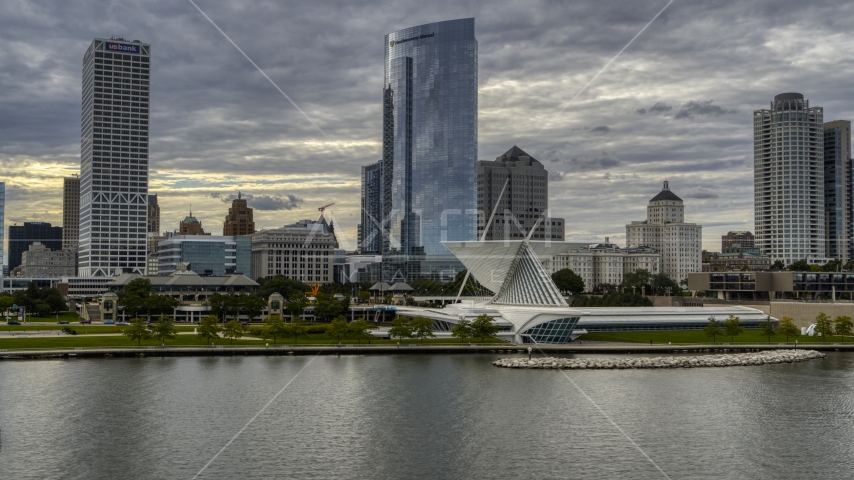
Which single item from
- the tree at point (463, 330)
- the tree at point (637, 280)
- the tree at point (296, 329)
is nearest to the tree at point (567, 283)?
the tree at point (637, 280)

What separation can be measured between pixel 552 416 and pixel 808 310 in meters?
73.0

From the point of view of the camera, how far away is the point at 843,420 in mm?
52406

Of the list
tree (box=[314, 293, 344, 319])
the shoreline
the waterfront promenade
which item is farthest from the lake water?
Answer: tree (box=[314, 293, 344, 319])

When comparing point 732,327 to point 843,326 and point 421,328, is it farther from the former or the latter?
point 421,328

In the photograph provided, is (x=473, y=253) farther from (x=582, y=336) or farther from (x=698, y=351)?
(x=698, y=351)

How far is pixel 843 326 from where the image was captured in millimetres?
101812

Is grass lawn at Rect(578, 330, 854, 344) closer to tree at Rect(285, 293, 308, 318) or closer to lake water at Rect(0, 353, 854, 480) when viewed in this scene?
lake water at Rect(0, 353, 854, 480)

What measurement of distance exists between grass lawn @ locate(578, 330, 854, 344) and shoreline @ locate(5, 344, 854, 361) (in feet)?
18.7

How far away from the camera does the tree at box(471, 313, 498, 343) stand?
92000 millimetres

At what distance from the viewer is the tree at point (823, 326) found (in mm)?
101438

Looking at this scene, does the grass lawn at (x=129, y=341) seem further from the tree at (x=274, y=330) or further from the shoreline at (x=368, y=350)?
the shoreline at (x=368, y=350)

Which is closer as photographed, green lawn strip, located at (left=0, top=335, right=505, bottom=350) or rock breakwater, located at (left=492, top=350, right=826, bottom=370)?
rock breakwater, located at (left=492, top=350, right=826, bottom=370)

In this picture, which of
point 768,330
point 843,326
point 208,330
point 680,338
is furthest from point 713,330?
point 208,330

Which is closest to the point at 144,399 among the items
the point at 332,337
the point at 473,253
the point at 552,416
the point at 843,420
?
the point at 552,416
